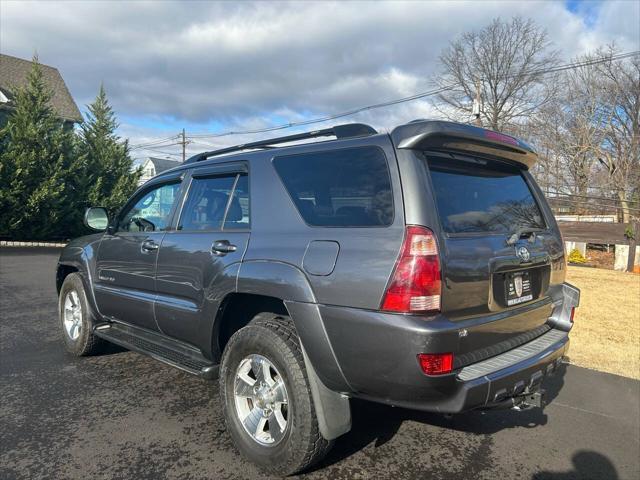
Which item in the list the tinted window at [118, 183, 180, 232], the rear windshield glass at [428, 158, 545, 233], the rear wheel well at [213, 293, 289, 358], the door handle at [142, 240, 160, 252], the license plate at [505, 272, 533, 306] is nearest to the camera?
the rear windshield glass at [428, 158, 545, 233]

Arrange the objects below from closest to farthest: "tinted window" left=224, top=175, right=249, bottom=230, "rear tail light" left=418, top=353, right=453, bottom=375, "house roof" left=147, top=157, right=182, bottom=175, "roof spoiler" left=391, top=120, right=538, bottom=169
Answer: "rear tail light" left=418, top=353, right=453, bottom=375 → "roof spoiler" left=391, top=120, right=538, bottom=169 → "tinted window" left=224, top=175, right=249, bottom=230 → "house roof" left=147, top=157, right=182, bottom=175

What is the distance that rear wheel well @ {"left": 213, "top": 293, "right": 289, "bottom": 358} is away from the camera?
2891 millimetres

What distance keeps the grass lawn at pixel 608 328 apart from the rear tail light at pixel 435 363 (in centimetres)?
371

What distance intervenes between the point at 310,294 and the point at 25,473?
6.43 ft

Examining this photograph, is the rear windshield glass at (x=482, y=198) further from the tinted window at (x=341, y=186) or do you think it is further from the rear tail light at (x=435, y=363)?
the rear tail light at (x=435, y=363)

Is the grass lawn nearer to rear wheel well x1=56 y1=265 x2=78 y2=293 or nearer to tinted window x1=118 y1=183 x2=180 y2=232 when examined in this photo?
tinted window x1=118 y1=183 x2=180 y2=232

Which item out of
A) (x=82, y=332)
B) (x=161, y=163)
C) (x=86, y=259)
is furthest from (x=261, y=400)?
(x=161, y=163)

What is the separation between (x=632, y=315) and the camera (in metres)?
7.70

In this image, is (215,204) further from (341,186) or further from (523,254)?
(523,254)

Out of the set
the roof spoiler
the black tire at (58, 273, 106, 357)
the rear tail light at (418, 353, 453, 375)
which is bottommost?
the black tire at (58, 273, 106, 357)

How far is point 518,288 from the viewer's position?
2701mm

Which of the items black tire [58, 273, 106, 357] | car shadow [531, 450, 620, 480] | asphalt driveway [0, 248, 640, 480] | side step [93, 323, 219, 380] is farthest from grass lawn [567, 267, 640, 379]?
black tire [58, 273, 106, 357]

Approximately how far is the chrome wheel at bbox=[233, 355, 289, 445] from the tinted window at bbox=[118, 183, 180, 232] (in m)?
1.55

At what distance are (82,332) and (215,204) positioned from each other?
2.28m
